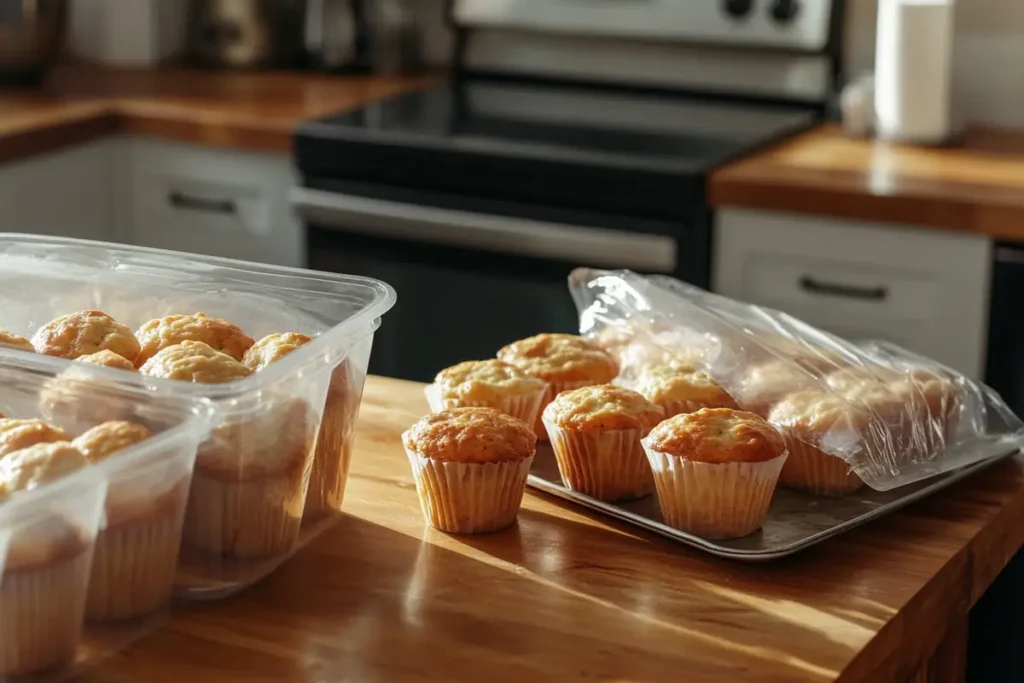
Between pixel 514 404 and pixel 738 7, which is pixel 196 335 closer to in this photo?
pixel 514 404

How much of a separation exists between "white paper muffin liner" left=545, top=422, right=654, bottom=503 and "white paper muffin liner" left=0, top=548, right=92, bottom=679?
41 centimetres

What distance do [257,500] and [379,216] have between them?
1.56 meters

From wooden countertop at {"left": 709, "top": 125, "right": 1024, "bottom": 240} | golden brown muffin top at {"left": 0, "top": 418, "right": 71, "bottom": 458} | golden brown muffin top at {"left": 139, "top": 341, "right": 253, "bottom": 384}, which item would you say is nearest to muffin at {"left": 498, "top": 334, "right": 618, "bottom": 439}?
golden brown muffin top at {"left": 139, "top": 341, "right": 253, "bottom": 384}

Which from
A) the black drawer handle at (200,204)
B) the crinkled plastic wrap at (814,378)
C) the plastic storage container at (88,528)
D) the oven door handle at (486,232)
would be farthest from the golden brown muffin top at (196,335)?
the black drawer handle at (200,204)

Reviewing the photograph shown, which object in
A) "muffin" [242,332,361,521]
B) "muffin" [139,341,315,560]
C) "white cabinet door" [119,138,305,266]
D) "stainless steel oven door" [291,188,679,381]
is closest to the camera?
"muffin" [139,341,315,560]

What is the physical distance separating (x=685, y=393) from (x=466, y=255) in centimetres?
128

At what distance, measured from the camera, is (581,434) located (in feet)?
3.80

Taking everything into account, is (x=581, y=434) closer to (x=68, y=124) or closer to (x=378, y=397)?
(x=378, y=397)

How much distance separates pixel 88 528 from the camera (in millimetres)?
876

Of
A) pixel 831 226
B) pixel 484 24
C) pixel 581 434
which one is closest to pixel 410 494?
pixel 581 434

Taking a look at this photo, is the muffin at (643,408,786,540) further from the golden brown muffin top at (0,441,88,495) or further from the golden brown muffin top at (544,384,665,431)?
the golden brown muffin top at (0,441,88,495)

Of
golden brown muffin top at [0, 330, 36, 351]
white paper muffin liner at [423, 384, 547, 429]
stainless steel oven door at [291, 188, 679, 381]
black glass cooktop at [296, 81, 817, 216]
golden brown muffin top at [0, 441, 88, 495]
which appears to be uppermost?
black glass cooktop at [296, 81, 817, 216]

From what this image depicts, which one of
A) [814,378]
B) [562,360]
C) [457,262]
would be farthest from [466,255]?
[814,378]

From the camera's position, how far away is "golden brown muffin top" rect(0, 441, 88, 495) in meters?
0.89
